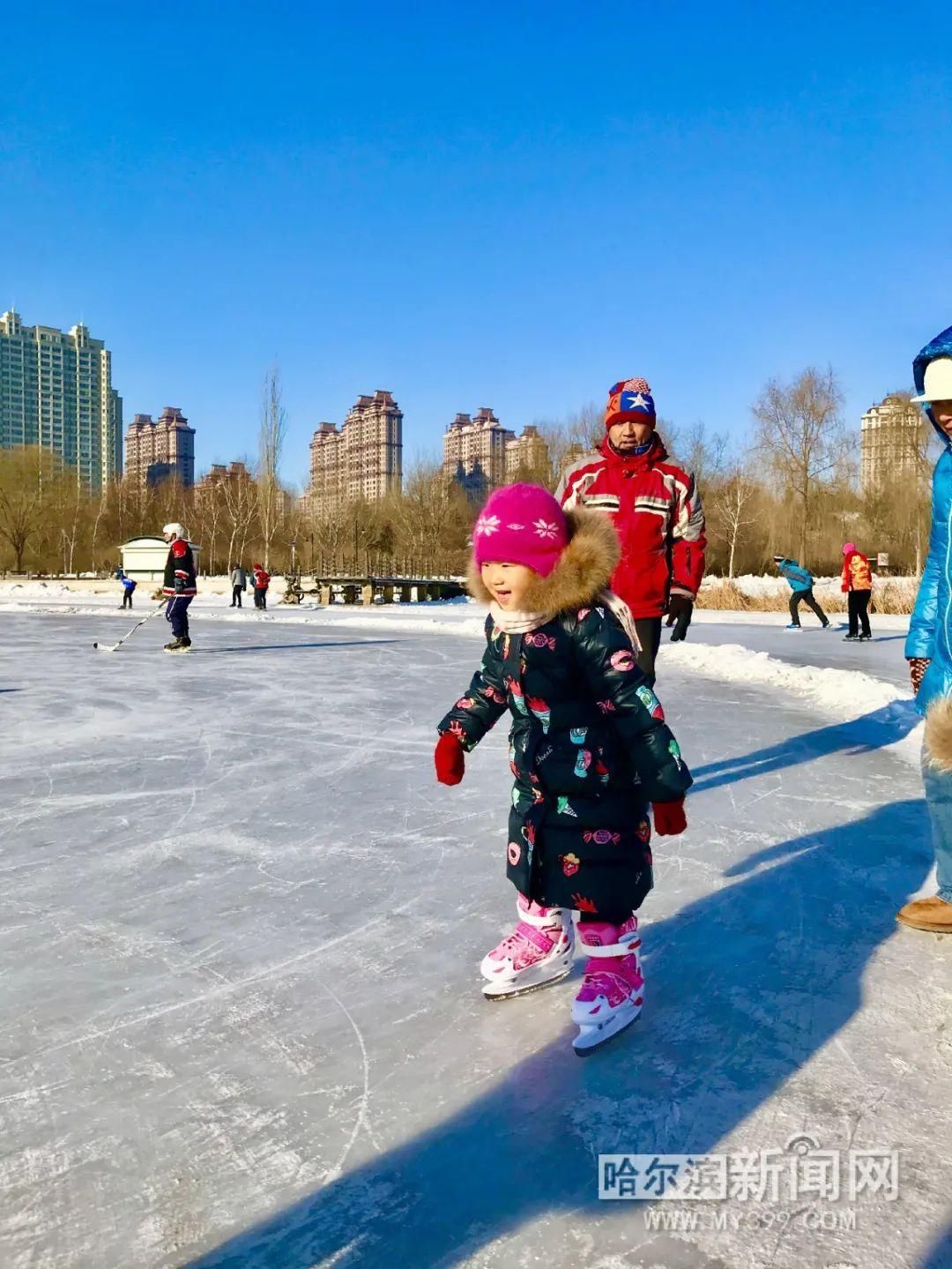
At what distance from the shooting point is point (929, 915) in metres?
2.40

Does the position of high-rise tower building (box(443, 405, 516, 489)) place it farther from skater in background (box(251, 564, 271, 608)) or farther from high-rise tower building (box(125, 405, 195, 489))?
skater in background (box(251, 564, 271, 608))

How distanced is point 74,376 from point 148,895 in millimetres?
117756

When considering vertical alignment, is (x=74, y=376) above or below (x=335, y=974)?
above

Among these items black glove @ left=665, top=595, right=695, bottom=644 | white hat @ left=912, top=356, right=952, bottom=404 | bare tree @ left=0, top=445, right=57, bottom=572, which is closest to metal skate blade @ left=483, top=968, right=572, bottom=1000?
white hat @ left=912, top=356, right=952, bottom=404

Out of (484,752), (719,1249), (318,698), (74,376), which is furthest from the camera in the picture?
(74,376)

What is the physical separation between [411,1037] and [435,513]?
37.8 m

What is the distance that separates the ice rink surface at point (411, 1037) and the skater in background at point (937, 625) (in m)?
0.11

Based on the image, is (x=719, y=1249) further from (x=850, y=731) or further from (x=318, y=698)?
(x=318, y=698)

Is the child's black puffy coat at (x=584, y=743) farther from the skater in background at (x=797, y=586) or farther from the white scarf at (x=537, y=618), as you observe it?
the skater in background at (x=797, y=586)

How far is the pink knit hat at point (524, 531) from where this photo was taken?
1.92 meters

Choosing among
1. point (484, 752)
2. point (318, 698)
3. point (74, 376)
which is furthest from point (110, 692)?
point (74, 376)

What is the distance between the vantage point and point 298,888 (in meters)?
2.74

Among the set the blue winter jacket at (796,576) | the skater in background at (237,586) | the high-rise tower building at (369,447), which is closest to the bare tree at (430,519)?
the skater in background at (237,586)

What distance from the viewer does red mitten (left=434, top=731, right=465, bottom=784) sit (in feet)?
6.73
